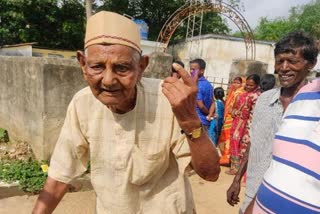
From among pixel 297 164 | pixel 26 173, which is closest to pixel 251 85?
pixel 26 173

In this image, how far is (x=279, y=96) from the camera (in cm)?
227

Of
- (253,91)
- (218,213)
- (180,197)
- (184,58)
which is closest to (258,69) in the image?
(253,91)

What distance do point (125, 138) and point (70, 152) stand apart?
0.32m

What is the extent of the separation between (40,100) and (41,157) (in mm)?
794

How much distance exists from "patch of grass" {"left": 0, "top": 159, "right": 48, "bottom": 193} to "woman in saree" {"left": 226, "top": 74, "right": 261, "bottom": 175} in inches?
114

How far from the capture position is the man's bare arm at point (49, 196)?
1578mm

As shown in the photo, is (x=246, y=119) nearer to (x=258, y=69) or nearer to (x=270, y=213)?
(x=258, y=69)

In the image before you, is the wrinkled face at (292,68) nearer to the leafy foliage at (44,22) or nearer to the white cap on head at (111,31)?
the white cap on head at (111,31)

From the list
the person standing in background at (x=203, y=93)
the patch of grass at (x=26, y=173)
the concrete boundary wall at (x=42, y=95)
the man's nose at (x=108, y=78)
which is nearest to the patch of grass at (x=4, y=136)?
the concrete boundary wall at (x=42, y=95)

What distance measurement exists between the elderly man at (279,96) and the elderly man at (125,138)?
3.07 feet

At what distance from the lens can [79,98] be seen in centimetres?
152

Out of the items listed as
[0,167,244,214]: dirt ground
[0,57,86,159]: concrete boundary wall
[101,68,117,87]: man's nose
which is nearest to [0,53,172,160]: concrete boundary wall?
[0,57,86,159]: concrete boundary wall

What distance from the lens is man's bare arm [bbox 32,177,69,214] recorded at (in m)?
1.58

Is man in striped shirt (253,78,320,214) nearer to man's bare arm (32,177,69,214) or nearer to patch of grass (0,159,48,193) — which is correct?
man's bare arm (32,177,69,214)
